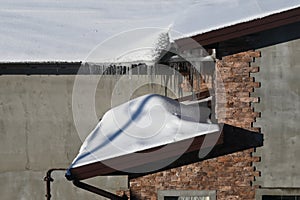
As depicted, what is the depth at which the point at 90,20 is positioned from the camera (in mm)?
11289

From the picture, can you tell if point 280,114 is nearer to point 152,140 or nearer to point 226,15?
point 226,15

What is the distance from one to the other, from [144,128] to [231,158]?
147 cm

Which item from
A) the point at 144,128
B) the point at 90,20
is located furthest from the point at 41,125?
the point at 144,128

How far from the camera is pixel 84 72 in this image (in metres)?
11.0

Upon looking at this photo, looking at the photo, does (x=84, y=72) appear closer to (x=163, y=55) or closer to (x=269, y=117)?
(x=163, y=55)

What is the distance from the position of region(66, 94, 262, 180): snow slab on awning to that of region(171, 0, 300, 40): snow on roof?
1.02m

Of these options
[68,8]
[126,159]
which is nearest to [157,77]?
[68,8]

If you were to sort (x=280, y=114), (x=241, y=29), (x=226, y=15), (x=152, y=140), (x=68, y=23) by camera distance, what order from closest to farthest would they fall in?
(x=152, y=140)
(x=241, y=29)
(x=226, y=15)
(x=280, y=114)
(x=68, y=23)

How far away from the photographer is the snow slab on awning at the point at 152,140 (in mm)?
7395

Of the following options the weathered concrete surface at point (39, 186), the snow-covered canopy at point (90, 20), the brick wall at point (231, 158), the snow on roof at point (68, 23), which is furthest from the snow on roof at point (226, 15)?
the weathered concrete surface at point (39, 186)

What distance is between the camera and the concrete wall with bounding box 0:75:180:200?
11250 mm

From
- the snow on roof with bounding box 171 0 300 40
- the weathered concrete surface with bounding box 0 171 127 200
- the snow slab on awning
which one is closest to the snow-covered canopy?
the snow on roof with bounding box 171 0 300 40

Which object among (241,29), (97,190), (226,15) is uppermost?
(226,15)

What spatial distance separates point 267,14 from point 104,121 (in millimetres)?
2746
